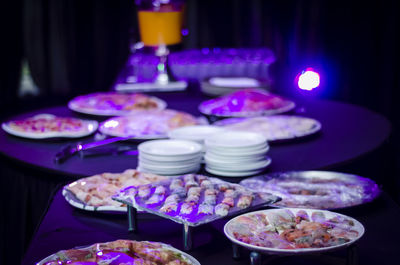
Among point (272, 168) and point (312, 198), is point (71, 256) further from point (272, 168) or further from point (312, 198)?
point (272, 168)

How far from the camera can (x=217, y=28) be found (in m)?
7.36

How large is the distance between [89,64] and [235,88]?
458 cm

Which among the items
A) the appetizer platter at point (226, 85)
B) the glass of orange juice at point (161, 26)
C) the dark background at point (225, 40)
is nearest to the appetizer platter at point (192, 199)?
the appetizer platter at point (226, 85)

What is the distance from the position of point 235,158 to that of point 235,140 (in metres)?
0.17

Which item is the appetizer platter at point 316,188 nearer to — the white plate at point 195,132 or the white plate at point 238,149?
the white plate at point 238,149

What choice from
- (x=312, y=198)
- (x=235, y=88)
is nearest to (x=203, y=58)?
(x=235, y=88)

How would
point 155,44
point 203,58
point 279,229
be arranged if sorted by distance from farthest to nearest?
point 203,58 < point 155,44 < point 279,229

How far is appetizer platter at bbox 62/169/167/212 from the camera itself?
165cm

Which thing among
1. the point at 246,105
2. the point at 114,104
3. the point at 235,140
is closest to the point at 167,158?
the point at 235,140

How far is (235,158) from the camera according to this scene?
6.41 feet

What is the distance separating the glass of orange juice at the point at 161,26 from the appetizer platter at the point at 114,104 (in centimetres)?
72

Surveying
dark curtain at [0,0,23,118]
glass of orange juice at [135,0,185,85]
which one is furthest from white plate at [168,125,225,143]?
dark curtain at [0,0,23,118]

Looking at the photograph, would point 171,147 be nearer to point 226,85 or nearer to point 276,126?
point 276,126

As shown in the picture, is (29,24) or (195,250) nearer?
(195,250)
